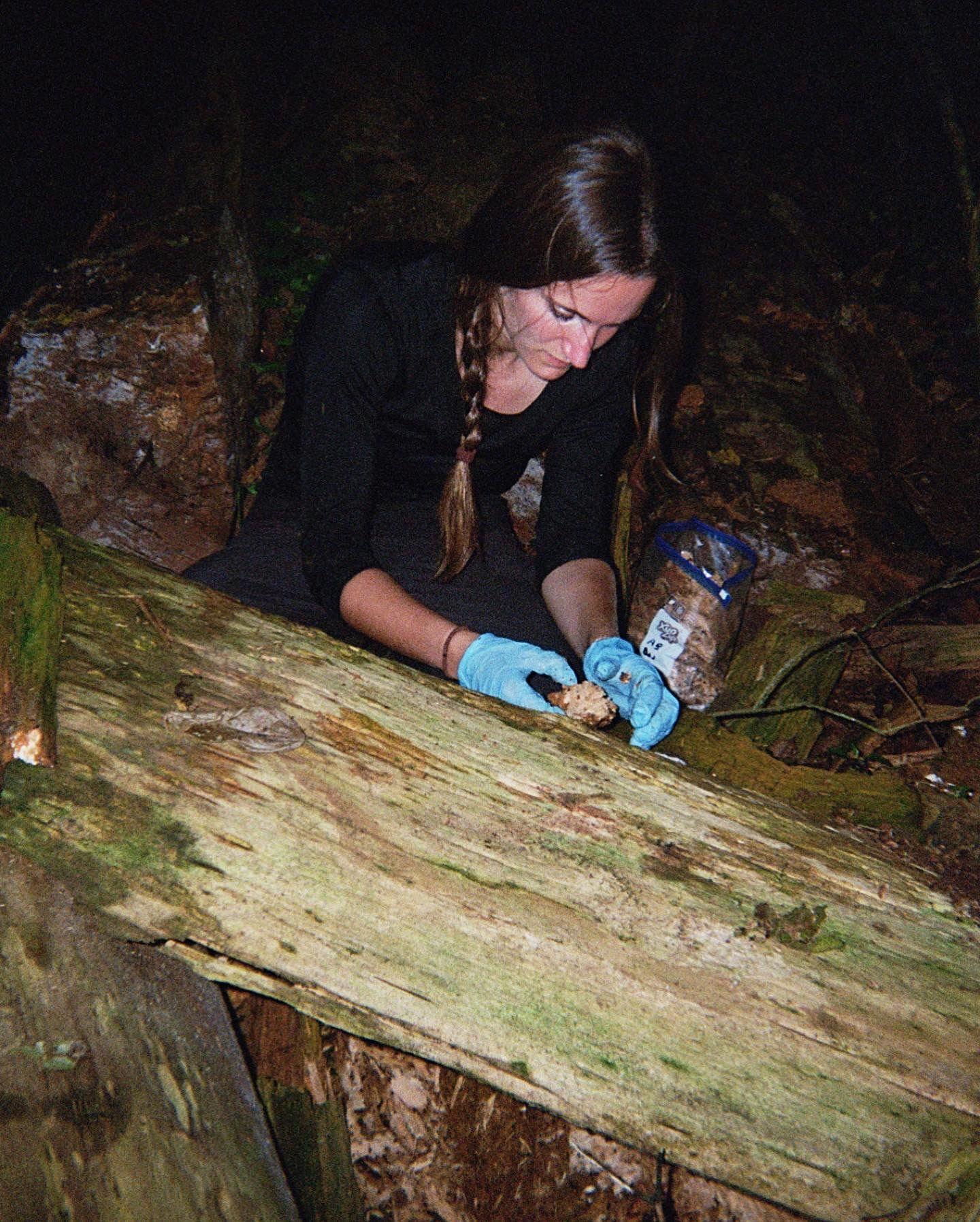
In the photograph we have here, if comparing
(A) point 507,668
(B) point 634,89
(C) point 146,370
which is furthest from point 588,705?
(B) point 634,89

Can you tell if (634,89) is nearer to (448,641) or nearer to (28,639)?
(448,641)

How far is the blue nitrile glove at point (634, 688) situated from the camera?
77.9 inches

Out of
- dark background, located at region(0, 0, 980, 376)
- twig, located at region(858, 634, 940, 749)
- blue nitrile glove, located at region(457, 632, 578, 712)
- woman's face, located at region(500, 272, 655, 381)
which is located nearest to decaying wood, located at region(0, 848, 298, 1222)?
blue nitrile glove, located at region(457, 632, 578, 712)

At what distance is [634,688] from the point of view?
2.04 m

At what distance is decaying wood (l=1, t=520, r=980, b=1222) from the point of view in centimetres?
109

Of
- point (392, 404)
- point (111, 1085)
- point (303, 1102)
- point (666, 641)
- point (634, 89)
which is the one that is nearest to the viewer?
point (111, 1085)

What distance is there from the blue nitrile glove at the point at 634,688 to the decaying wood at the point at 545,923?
599 millimetres

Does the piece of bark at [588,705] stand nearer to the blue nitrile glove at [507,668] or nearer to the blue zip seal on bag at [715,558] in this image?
the blue nitrile glove at [507,668]

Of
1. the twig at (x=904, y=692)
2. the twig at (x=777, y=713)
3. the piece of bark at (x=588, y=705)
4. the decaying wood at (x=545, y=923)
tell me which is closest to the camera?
the decaying wood at (x=545, y=923)

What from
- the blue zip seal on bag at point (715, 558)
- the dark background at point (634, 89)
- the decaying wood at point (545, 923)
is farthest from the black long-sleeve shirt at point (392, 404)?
the decaying wood at point (545, 923)

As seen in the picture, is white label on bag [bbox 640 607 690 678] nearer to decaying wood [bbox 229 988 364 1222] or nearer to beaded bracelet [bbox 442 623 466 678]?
beaded bracelet [bbox 442 623 466 678]

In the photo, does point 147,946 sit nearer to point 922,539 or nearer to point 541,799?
point 541,799

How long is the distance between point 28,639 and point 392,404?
1198mm

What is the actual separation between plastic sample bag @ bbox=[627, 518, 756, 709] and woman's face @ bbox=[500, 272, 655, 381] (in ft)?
3.85
